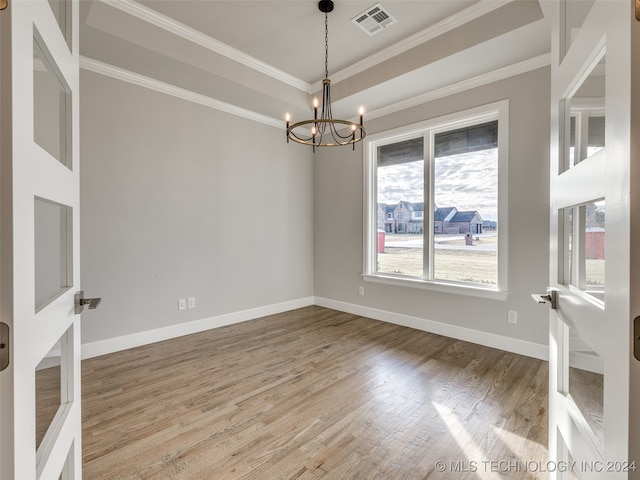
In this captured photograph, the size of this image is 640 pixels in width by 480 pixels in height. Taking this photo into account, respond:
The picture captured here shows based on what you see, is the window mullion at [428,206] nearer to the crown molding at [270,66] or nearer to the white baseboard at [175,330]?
the crown molding at [270,66]

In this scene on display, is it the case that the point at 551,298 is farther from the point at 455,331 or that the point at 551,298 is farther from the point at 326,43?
the point at 326,43

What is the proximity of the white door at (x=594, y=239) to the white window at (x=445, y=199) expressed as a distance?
7.60 feet

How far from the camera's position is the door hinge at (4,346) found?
0.52 meters

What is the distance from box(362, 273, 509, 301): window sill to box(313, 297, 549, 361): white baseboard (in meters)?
0.39

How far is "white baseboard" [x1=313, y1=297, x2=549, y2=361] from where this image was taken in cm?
296

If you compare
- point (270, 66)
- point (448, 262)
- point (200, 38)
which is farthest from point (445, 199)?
point (200, 38)

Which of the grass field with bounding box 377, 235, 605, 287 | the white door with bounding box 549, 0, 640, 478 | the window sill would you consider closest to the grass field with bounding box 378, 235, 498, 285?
the grass field with bounding box 377, 235, 605, 287

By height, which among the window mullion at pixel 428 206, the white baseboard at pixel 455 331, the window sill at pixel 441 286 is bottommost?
the white baseboard at pixel 455 331

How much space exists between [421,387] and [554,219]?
1799mm

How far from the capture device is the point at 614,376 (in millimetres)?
618

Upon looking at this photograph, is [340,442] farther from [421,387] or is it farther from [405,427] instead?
[421,387]

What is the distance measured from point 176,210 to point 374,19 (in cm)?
281

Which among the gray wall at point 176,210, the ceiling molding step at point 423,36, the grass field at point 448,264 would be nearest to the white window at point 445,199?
the grass field at point 448,264

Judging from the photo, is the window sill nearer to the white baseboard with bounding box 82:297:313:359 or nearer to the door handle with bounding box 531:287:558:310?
the white baseboard with bounding box 82:297:313:359
